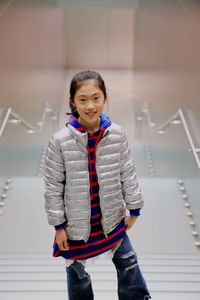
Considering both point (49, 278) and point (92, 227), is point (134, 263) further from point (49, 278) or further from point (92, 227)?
point (49, 278)

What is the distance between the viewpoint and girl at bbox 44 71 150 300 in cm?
232

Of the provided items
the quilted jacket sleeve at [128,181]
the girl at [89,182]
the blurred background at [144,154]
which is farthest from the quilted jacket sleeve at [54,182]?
the blurred background at [144,154]

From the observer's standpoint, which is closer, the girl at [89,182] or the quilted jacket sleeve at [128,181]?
the girl at [89,182]

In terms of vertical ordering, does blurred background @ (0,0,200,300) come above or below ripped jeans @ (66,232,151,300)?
above

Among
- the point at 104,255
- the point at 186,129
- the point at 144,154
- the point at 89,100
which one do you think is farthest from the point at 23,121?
the point at 89,100

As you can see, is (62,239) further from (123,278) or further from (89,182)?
(123,278)

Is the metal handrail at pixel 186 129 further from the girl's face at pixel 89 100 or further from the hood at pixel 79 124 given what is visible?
the girl's face at pixel 89 100

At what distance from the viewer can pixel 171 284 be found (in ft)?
10.9

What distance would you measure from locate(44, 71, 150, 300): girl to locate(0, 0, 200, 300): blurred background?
638 mm

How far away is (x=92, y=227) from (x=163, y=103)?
492 centimetres

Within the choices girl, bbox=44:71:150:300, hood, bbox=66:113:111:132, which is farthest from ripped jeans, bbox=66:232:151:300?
hood, bbox=66:113:111:132

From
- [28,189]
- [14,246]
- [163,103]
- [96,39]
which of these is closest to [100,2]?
[96,39]

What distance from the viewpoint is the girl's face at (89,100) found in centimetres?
226

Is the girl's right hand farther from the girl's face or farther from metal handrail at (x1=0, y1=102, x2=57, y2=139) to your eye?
metal handrail at (x1=0, y1=102, x2=57, y2=139)
